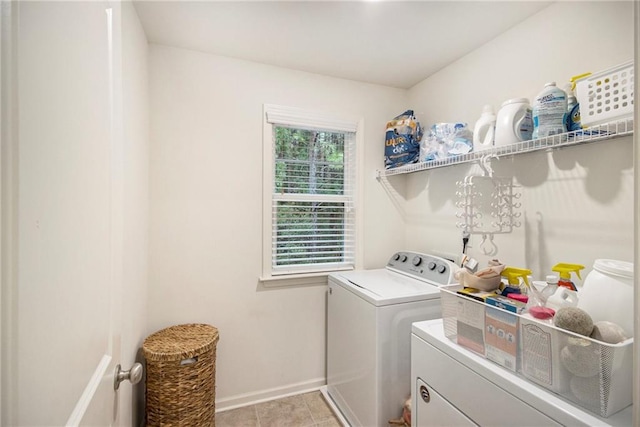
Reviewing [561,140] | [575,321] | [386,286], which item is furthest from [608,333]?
[386,286]

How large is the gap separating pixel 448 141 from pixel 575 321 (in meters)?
1.36

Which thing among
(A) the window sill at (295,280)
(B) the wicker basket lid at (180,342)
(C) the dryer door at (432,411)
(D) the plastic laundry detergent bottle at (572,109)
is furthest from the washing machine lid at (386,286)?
(D) the plastic laundry detergent bottle at (572,109)

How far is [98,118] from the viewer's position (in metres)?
0.74

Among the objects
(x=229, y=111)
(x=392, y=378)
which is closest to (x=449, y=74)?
(x=229, y=111)

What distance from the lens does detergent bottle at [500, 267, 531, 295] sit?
3.69 ft

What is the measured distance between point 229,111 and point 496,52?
A: 1.80 m

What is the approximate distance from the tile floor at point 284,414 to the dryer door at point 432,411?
921 millimetres

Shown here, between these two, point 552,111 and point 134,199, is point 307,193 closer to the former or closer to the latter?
point 134,199

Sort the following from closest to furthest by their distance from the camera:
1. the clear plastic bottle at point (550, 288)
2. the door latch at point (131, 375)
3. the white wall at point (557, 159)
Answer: the door latch at point (131, 375) < the clear plastic bottle at point (550, 288) < the white wall at point (557, 159)

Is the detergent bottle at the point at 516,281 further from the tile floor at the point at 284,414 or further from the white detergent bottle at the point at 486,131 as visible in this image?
the tile floor at the point at 284,414

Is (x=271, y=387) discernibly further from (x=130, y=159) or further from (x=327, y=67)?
(x=327, y=67)

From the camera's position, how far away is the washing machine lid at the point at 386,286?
1.66 metres

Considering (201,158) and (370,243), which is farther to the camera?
(370,243)

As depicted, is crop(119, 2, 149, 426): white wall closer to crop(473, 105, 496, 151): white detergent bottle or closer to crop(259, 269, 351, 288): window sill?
crop(259, 269, 351, 288): window sill
